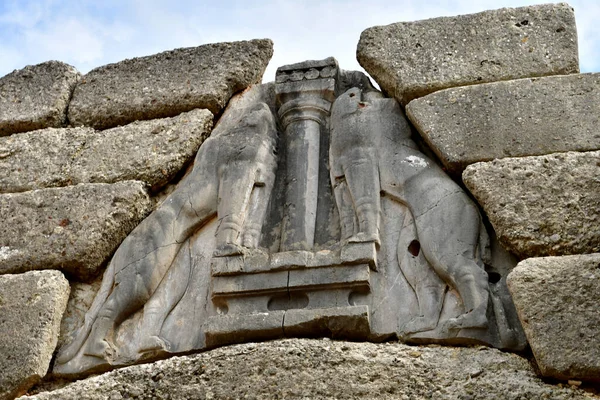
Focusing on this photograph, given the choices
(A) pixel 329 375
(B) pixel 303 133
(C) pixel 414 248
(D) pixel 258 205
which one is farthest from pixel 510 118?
(A) pixel 329 375

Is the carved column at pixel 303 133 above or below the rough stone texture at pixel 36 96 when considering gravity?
below

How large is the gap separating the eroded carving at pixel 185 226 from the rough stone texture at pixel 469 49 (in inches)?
24.2

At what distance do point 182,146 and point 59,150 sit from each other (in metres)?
0.68

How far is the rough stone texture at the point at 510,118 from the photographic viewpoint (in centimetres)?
453

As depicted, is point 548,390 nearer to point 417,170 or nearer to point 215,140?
point 417,170

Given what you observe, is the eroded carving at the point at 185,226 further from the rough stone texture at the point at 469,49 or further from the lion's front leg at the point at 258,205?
the rough stone texture at the point at 469,49

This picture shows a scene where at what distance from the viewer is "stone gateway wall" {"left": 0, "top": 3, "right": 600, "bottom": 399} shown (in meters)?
3.98

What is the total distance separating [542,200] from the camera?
4.26 m

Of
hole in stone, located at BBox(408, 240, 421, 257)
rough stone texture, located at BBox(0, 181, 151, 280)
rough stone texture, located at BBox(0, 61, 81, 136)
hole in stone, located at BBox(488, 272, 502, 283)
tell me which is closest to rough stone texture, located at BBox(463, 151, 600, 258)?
hole in stone, located at BBox(488, 272, 502, 283)

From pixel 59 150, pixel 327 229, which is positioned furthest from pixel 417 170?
pixel 59 150

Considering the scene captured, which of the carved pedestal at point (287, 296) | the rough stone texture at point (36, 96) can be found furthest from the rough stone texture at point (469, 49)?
the rough stone texture at point (36, 96)

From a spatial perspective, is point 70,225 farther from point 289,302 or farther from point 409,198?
point 409,198

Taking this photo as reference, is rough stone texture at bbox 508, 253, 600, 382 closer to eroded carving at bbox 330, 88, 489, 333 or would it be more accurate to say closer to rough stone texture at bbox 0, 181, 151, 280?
eroded carving at bbox 330, 88, 489, 333

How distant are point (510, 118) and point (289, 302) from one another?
1235 millimetres
